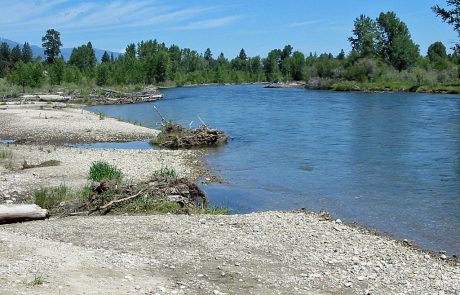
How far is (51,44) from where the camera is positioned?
538ft

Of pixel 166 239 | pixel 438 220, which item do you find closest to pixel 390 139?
pixel 438 220

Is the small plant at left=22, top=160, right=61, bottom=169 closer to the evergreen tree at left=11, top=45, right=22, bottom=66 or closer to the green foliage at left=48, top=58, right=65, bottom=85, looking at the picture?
the green foliage at left=48, top=58, right=65, bottom=85

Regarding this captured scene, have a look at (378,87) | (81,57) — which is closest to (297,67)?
(81,57)

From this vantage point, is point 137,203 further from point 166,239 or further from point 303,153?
point 303,153

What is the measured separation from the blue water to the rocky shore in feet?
7.10

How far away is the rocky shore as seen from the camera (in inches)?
366

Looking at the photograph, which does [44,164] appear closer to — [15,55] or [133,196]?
[133,196]

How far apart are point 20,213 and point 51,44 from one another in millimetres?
161490

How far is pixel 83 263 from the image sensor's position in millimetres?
9984

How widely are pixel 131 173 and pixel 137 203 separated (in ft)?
18.6

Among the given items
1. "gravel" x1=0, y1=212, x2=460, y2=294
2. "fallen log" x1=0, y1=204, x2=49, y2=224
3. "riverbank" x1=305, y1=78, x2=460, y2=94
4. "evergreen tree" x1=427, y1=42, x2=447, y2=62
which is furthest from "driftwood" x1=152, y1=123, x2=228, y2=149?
"evergreen tree" x1=427, y1=42, x2=447, y2=62

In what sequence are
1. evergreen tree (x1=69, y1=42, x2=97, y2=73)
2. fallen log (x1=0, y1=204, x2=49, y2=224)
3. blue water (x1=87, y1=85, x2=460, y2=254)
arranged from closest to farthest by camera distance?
fallen log (x1=0, y1=204, x2=49, y2=224), blue water (x1=87, y1=85, x2=460, y2=254), evergreen tree (x1=69, y1=42, x2=97, y2=73)

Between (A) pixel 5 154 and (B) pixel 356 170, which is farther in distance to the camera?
(B) pixel 356 170

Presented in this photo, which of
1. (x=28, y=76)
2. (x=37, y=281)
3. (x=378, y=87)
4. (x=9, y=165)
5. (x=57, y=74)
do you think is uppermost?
(x=57, y=74)
